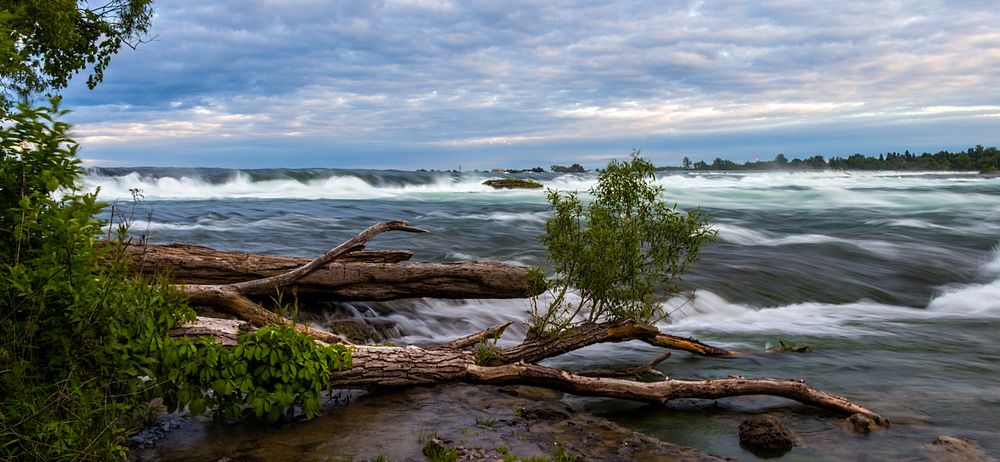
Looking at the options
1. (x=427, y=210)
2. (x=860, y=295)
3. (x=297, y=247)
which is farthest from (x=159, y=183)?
(x=860, y=295)

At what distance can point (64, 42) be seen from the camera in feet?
48.4

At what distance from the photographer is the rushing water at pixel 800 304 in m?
8.27

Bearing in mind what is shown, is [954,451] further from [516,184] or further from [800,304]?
[516,184]

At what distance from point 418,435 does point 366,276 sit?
4751 mm

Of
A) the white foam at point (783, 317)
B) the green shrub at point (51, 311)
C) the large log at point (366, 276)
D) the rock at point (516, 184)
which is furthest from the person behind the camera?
the rock at point (516, 184)

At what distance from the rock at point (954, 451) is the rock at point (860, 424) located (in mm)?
534

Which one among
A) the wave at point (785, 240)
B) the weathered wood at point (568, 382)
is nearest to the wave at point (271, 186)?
the wave at point (785, 240)

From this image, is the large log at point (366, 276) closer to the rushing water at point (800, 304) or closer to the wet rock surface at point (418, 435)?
the rushing water at point (800, 304)

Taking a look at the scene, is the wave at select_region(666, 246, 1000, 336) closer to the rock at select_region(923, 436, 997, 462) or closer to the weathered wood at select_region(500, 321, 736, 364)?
the weathered wood at select_region(500, 321, 736, 364)

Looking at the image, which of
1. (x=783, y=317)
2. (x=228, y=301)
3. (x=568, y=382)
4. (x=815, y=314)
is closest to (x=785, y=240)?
(x=815, y=314)

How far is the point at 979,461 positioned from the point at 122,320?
25.8 feet

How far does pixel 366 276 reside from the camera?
1122cm

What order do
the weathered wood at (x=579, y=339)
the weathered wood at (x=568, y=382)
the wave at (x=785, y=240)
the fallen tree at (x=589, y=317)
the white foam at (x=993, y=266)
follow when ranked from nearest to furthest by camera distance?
the weathered wood at (x=568, y=382)
the fallen tree at (x=589, y=317)
the weathered wood at (x=579, y=339)
the white foam at (x=993, y=266)
the wave at (x=785, y=240)

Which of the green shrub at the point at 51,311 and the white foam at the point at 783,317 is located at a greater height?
the green shrub at the point at 51,311
